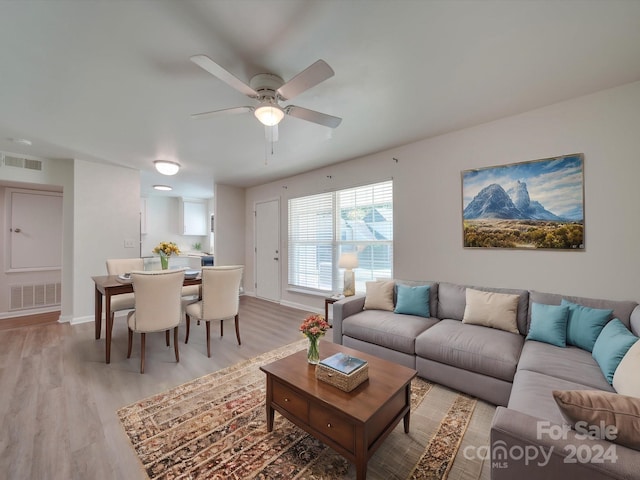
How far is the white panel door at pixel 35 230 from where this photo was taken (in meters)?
4.52

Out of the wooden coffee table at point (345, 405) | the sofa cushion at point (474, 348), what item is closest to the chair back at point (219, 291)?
the wooden coffee table at point (345, 405)

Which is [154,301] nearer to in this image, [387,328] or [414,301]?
[387,328]

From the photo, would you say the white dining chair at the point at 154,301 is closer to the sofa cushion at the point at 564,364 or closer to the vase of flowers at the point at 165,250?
the vase of flowers at the point at 165,250

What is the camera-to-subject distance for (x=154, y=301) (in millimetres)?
2643

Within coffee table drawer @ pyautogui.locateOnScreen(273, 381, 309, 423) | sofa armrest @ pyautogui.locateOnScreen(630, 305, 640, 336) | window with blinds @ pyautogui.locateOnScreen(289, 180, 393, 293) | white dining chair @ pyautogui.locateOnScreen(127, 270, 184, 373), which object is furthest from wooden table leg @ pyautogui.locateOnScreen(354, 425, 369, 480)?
window with blinds @ pyautogui.locateOnScreen(289, 180, 393, 293)

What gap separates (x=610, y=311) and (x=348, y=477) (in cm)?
227

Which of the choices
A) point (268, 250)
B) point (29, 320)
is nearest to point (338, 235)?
point (268, 250)

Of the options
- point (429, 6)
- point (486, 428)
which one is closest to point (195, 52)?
point (429, 6)

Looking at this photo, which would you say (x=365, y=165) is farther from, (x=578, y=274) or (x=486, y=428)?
(x=486, y=428)

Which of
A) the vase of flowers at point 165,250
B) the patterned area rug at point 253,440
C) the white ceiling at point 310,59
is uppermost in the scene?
the white ceiling at point 310,59

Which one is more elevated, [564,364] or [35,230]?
[35,230]

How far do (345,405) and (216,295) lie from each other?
7.07ft

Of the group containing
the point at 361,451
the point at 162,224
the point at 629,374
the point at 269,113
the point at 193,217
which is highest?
the point at 269,113

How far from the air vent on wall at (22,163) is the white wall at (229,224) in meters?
2.70
